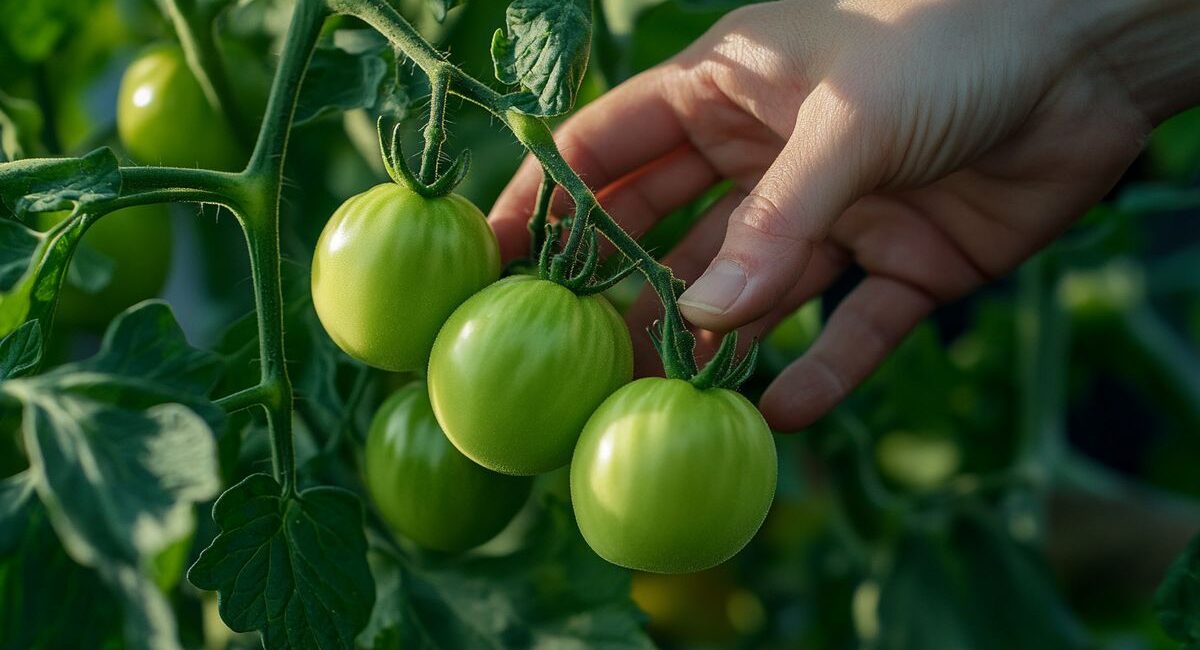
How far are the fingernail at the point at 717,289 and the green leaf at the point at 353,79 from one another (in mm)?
201

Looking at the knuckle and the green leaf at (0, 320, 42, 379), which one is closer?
the green leaf at (0, 320, 42, 379)

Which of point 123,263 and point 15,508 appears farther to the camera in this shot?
point 123,263

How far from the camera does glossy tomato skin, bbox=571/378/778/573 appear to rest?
526mm

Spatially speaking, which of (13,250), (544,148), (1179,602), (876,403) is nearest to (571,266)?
(544,148)

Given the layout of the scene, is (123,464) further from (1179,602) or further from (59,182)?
(1179,602)

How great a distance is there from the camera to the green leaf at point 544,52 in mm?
541

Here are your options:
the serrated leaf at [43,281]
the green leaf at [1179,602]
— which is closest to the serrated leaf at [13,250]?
the serrated leaf at [43,281]

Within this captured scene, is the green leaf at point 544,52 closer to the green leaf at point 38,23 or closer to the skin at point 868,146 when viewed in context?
the skin at point 868,146

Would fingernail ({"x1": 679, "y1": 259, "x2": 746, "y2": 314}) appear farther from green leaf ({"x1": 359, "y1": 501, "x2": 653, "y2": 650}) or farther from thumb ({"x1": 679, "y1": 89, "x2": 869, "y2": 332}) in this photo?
green leaf ({"x1": 359, "y1": 501, "x2": 653, "y2": 650})

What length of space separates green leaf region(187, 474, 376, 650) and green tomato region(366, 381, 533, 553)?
0.24ft

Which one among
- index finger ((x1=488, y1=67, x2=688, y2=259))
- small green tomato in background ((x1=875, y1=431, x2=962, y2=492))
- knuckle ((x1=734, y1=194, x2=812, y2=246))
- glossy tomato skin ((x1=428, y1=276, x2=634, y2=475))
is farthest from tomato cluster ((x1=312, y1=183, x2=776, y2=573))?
small green tomato in background ((x1=875, y1=431, x2=962, y2=492))

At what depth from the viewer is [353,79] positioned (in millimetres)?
710

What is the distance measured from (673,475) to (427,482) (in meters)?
0.20

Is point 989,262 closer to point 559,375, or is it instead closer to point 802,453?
point 802,453
